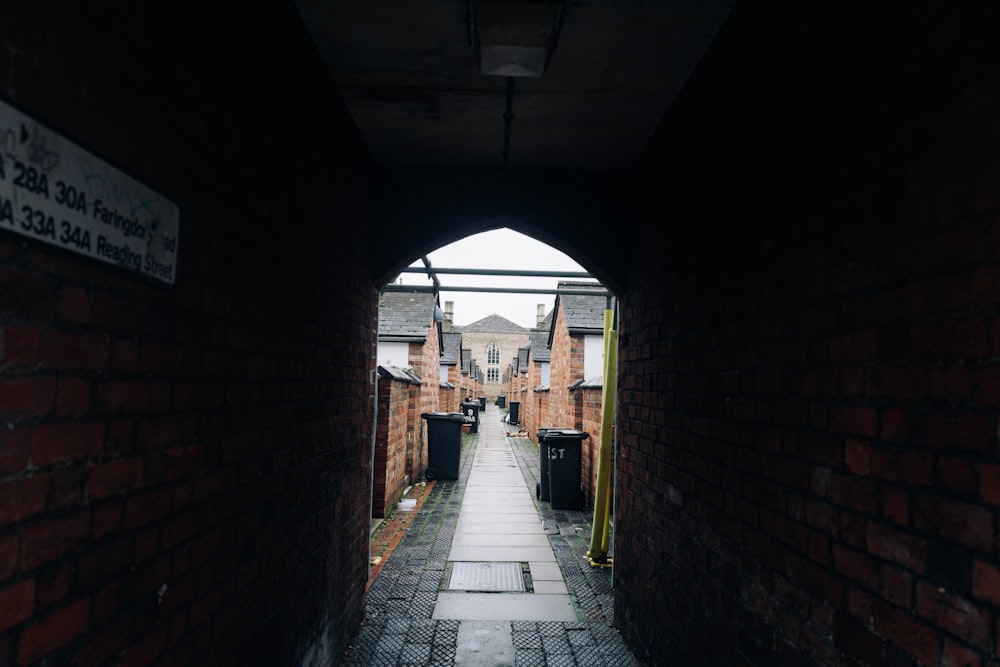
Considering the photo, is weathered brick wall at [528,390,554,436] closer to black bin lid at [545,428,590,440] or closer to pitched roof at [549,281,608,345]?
pitched roof at [549,281,608,345]

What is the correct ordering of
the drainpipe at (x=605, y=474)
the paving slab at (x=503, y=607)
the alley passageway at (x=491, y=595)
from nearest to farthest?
the alley passageway at (x=491, y=595), the paving slab at (x=503, y=607), the drainpipe at (x=605, y=474)

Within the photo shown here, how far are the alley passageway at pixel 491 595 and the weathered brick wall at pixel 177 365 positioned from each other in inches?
43.4

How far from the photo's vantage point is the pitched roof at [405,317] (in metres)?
13.8

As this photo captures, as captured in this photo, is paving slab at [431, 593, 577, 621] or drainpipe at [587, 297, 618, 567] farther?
drainpipe at [587, 297, 618, 567]

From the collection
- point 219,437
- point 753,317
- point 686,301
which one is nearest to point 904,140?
point 753,317

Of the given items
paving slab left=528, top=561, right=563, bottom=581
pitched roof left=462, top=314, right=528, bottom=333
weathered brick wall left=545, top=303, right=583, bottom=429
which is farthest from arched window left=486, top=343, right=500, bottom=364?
paving slab left=528, top=561, right=563, bottom=581

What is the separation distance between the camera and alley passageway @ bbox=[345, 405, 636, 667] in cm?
407

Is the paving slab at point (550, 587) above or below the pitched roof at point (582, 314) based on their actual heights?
below

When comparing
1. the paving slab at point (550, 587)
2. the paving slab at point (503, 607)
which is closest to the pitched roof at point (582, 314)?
the paving slab at point (550, 587)

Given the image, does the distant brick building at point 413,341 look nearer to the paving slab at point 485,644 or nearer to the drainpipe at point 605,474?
the drainpipe at point 605,474

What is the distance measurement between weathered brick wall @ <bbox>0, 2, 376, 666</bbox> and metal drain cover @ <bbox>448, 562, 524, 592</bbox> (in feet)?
6.63

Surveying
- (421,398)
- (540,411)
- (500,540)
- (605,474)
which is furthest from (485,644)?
(540,411)

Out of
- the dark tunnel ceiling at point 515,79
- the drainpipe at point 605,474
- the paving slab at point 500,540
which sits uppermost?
the dark tunnel ceiling at point 515,79

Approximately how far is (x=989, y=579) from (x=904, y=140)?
1.07m
